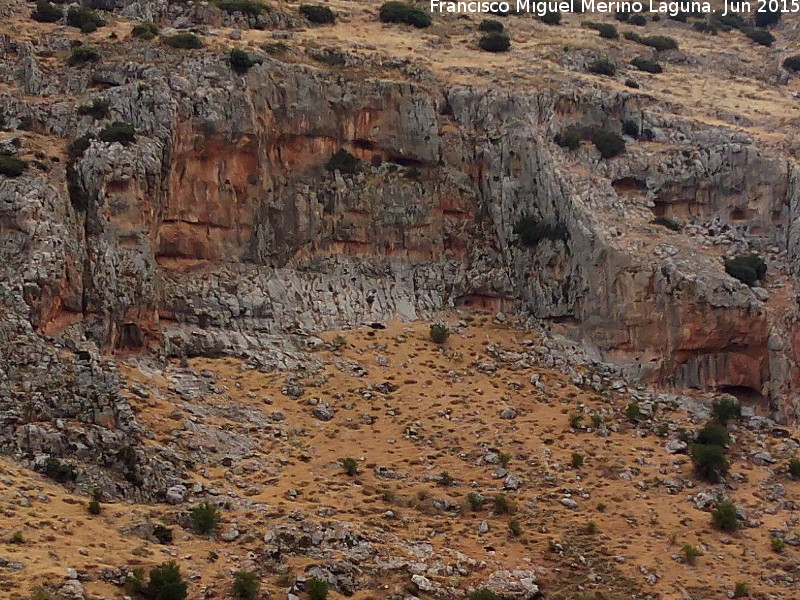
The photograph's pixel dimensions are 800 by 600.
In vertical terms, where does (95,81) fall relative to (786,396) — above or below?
above

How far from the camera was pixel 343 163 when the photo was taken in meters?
39.7

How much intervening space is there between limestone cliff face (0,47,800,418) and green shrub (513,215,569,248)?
0.30 m

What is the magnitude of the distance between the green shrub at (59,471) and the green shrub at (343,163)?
18012 mm

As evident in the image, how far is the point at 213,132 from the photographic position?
3678 cm

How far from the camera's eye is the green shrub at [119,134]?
34.3 meters

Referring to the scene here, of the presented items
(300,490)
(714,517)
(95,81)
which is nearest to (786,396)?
(714,517)

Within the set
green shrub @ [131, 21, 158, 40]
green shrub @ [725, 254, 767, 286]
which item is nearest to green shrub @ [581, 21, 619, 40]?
green shrub @ [725, 254, 767, 286]

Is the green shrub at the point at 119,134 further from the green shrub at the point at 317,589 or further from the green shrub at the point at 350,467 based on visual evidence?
the green shrub at the point at 317,589

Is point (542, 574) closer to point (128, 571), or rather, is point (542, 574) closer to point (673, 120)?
point (128, 571)

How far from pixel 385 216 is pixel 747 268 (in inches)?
558

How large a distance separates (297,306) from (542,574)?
50.5 ft

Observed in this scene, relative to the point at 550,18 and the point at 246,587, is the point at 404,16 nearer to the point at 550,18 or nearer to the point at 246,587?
the point at 550,18

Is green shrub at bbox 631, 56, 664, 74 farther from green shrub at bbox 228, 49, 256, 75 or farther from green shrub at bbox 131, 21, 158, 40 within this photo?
green shrub at bbox 131, 21, 158, 40

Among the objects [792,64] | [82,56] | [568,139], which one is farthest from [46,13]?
[792,64]
